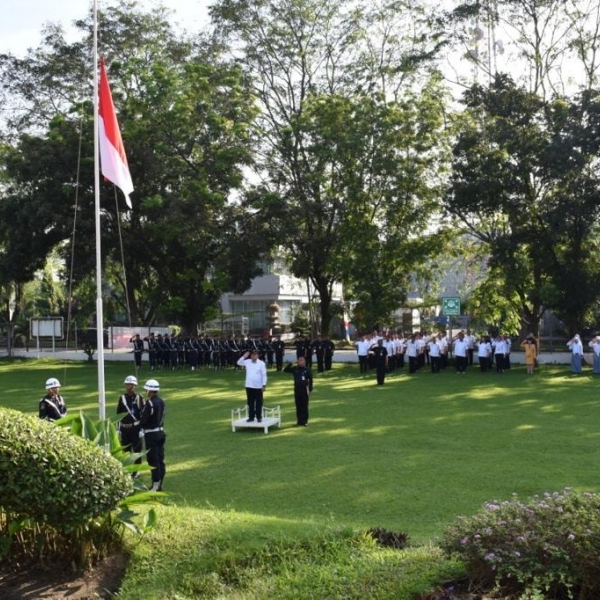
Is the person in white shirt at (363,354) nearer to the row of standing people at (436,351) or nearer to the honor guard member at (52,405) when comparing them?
the row of standing people at (436,351)

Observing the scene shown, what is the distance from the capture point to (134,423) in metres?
10.8

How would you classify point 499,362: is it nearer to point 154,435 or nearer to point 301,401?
point 301,401

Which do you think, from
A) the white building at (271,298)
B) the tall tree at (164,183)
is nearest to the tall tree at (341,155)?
the tall tree at (164,183)

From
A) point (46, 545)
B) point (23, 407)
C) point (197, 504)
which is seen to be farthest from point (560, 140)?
point (46, 545)

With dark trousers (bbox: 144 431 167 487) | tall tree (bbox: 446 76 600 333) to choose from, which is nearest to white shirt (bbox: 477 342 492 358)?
tall tree (bbox: 446 76 600 333)

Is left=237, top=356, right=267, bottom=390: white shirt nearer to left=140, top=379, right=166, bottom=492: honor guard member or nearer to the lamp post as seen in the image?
left=140, top=379, right=166, bottom=492: honor guard member

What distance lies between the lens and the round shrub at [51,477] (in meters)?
5.64

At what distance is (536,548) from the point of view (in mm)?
4762

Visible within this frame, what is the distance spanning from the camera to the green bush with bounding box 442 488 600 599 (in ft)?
15.1

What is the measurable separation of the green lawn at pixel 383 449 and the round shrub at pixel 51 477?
262 centimetres

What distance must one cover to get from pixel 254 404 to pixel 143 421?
4.82 meters

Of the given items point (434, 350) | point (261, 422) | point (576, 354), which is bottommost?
point (261, 422)

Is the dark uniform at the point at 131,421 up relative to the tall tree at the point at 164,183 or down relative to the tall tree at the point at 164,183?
down

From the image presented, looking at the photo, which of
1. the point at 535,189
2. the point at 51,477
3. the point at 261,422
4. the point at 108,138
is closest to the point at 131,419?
the point at 108,138
